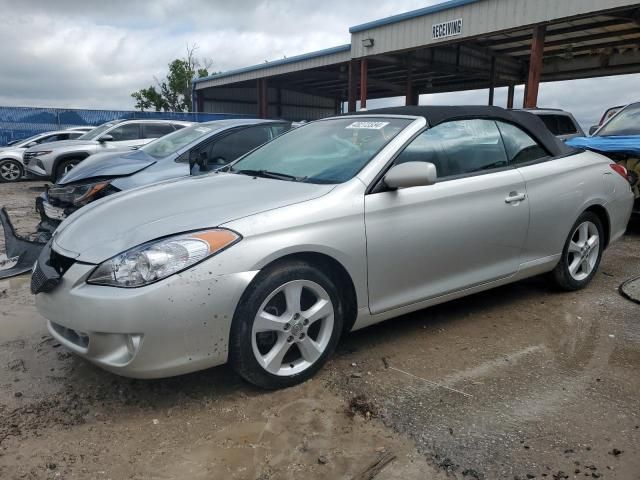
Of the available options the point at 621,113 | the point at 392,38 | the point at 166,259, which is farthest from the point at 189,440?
the point at 392,38

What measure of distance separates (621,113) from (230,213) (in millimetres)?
6804

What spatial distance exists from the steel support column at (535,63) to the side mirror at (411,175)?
407 inches

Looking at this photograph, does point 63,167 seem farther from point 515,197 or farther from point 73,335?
point 515,197

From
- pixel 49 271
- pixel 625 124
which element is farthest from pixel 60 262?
pixel 625 124

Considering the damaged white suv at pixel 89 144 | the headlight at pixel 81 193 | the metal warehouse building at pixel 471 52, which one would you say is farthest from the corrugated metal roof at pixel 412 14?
the headlight at pixel 81 193

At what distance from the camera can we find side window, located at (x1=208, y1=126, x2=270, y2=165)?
6.26 meters

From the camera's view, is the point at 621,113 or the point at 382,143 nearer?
the point at 382,143

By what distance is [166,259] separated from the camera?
2465mm

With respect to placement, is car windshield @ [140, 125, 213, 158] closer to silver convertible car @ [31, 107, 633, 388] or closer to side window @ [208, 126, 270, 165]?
side window @ [208, 126, 270, 165]

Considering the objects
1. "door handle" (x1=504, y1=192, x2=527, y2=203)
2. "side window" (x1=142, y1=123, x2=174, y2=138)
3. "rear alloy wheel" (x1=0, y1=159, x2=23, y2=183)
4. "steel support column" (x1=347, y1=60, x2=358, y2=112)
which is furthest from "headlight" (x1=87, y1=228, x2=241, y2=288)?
"steel support column" (x1=347, y1=60, x2=358, y2=112)

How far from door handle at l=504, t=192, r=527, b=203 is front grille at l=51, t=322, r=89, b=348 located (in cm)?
276

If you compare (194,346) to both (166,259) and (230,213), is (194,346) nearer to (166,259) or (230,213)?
(166,259)

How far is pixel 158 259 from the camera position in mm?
2461

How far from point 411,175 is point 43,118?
20593 mm
